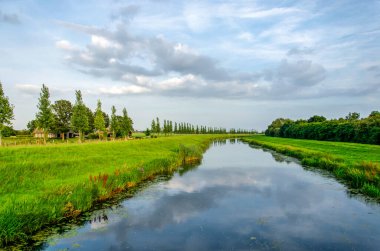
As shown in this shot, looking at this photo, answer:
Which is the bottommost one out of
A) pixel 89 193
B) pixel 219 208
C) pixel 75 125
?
pixel 219 208

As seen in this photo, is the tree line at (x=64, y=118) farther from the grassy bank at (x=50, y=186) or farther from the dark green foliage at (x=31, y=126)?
the grassy bank at (x=50, y=186)

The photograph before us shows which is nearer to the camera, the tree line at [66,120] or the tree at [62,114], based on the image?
the tree line at [66,120]

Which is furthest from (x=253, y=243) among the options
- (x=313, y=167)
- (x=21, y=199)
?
(x=313, y=167)

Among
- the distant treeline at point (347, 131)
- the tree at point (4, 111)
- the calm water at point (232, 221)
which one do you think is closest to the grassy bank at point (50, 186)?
the calm water at point (232, 221)

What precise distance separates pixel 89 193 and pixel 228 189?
34.9ft

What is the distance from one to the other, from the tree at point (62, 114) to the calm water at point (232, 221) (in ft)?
250

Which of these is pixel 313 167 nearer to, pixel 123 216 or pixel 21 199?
pixel 123 216

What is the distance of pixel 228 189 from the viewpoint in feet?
69.6

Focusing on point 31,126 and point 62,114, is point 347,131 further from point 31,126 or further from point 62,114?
point 31,126

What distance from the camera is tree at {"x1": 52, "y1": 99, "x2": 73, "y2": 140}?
87.0 metres

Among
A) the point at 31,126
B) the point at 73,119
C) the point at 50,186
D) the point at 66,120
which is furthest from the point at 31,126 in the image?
the point at 50,186

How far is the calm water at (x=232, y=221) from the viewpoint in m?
10.9

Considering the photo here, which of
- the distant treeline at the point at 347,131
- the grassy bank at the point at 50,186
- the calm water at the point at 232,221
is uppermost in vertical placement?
the distant treeline at the point at 347,131

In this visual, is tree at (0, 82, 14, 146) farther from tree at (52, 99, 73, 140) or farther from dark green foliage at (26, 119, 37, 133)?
dark green foliage at (26, 119, 37, 133)
